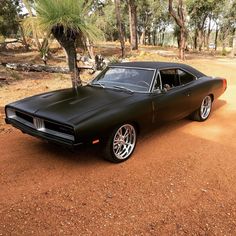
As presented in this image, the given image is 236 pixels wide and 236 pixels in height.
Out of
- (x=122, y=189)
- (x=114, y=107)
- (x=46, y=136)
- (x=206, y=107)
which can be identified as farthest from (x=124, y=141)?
(x=206, y=107)

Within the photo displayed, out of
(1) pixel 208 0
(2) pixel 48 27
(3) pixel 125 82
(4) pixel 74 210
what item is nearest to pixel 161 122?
(3) pixel 125 82

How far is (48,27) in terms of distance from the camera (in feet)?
21.9

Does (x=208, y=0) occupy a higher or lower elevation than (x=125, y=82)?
higher

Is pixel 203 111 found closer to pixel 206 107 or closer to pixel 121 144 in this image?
pixel 206 107

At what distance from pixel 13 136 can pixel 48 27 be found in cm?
286

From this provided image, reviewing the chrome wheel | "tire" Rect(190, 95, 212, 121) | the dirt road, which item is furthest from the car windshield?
the chrome wheel

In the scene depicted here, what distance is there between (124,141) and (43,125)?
4.22ft

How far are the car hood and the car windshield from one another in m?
0.21

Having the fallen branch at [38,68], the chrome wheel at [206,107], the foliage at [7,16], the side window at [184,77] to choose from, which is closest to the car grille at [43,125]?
the side window at [184,77]

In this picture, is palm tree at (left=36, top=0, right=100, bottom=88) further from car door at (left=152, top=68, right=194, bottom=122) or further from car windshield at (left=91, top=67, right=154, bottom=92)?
car door at (left=152, top=68, right=194, bottom=122)

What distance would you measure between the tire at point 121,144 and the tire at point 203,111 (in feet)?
7.92

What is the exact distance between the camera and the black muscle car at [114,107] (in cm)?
387

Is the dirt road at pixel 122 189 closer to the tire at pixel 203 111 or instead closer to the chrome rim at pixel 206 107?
the tire at pixel 203 111

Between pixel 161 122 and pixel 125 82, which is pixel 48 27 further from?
pixel 161 122
